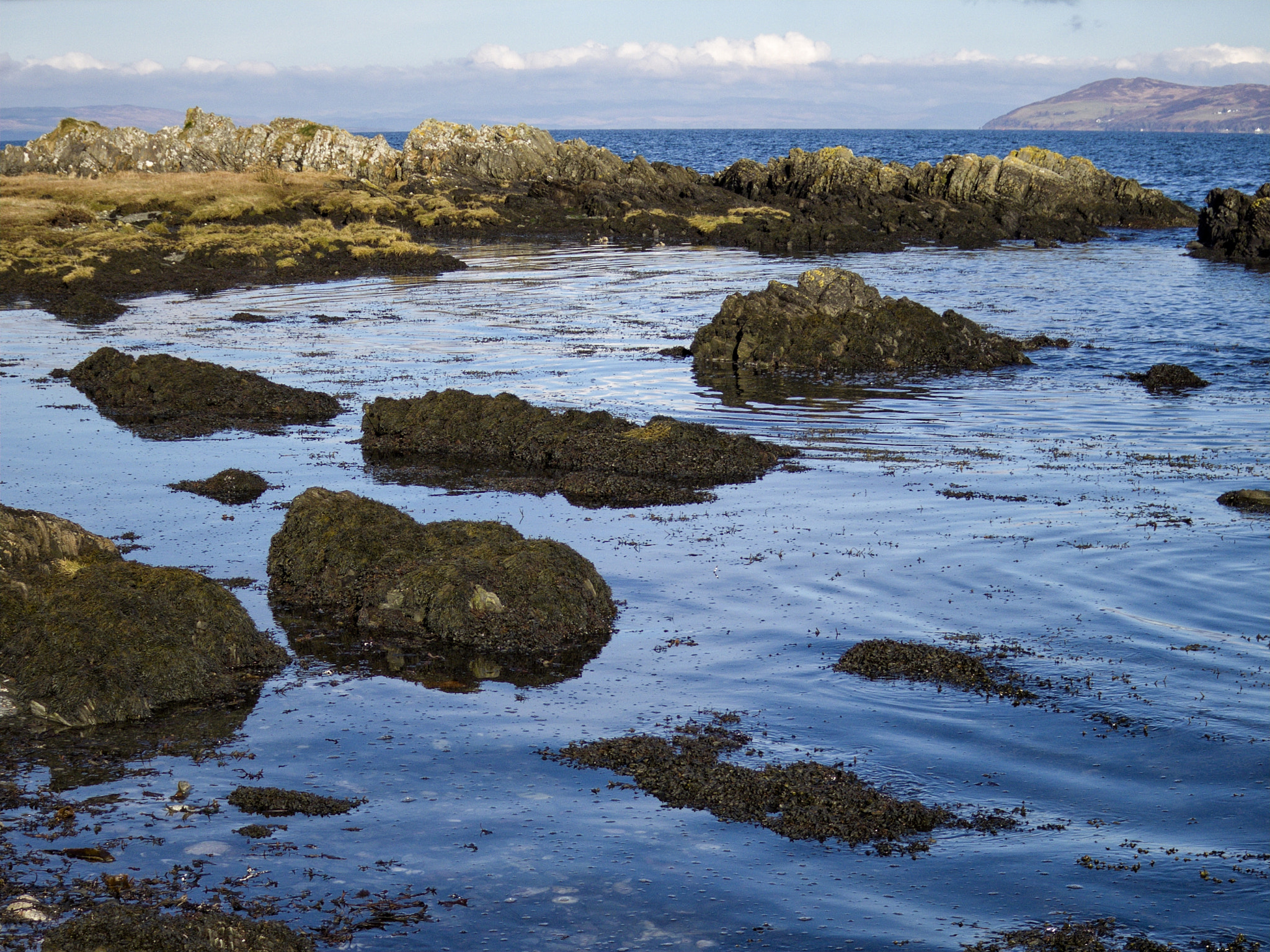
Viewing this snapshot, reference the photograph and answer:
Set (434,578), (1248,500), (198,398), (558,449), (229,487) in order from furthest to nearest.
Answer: (198,398)
(558,449)
(229,487)
(1248,500)
(434,578)

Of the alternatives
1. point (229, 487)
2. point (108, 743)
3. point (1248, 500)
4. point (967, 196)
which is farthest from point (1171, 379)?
point (967, 196)

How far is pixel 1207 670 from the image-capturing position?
1205 cm

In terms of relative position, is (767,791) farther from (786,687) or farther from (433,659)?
(433,659)

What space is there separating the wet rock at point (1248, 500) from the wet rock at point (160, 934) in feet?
53.2

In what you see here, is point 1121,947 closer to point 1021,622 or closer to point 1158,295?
point 1021,622

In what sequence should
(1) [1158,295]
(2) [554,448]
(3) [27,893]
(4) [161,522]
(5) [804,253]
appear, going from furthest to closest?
(5) [804,253], (1) [1158,295], (2) [554,448], (4) [161,522], (3) [27,893]

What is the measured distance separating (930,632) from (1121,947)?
573 centimetres

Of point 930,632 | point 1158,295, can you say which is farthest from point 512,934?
point 1158,295

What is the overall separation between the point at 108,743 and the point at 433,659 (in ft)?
11.0

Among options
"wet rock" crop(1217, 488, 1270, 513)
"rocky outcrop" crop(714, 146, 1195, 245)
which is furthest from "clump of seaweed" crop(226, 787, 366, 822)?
"rocky outcrop" crop(714, 146, 1195, 245)

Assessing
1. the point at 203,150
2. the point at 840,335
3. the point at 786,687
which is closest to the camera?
the point at 786,687

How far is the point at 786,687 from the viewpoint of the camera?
1153cm

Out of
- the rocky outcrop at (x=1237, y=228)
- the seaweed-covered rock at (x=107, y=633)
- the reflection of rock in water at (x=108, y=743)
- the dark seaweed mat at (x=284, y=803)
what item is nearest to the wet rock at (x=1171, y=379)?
the seaweed-covered rock at (x=107, y=633)

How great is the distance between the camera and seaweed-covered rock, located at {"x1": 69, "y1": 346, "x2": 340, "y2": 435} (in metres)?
24.0
